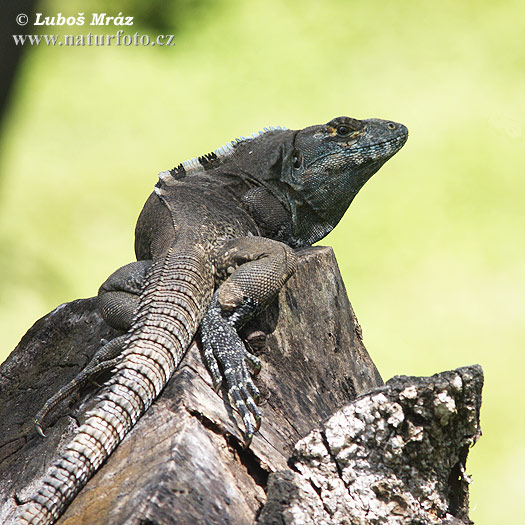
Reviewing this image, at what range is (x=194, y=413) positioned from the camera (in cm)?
322

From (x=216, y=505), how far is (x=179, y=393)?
24.1 inches

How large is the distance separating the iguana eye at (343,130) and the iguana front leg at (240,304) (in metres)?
1.29

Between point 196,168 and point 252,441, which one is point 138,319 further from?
point 196,168

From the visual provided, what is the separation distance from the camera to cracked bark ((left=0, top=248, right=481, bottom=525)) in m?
2.90

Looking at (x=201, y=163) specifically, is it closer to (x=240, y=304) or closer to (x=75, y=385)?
(x=240, y=304)

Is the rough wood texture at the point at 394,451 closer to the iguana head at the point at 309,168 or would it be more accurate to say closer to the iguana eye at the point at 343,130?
the iguana head at the point at 309,168

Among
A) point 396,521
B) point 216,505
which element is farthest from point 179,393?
point 396,521

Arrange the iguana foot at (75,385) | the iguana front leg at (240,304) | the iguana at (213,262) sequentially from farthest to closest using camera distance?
1. the iguana foot at (75,385)
2. the iguana front leg at (240,304)
3. the iguana at (213,262)

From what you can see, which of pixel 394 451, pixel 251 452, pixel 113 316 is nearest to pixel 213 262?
pixel 113 316

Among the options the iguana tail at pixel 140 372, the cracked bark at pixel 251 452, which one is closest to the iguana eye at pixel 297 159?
the cracked bark at pixel 251 452

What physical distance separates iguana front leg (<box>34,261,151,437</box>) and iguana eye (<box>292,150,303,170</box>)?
5.03 ft

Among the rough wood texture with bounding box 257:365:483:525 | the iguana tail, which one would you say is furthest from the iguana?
the rough wood texture with bounding box 257:365:483:525

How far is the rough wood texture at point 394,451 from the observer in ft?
10.4

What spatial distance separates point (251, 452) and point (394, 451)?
625 mm
